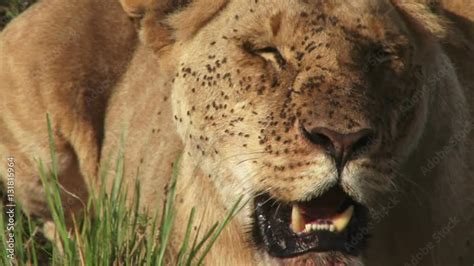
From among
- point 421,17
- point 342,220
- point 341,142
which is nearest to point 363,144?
point 341,142

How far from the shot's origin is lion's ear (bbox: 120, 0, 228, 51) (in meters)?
3.73

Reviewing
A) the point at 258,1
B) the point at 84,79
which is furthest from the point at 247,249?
the point at 84,79

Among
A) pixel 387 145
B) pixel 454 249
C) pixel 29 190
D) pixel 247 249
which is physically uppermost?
pixel 387 145

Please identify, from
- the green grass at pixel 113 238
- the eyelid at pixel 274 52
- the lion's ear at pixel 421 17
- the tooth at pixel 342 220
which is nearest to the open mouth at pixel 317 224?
the tooth at pixel 342 220

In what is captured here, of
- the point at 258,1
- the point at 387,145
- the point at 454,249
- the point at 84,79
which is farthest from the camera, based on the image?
the point at 84,79

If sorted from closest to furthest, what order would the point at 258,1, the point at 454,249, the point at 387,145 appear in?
the point at 387,145
the point at 258,1
the point at 454,249

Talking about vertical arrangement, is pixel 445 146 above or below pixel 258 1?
below

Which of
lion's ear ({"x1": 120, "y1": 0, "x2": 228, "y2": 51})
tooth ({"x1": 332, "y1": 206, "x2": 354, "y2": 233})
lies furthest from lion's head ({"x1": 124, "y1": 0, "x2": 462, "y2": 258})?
lion's ear ({"x1": 120, "y1": 0, "x2": 228, "y2": 51})

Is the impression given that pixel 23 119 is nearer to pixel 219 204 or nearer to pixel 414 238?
pixel 219 204

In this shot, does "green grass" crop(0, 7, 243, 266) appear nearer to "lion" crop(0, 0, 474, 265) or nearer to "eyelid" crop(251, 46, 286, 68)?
"lion" crop(0, 0, 474, 265)

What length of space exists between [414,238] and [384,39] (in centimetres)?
73

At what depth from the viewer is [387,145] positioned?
10.5 ft

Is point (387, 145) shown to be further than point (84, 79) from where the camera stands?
No

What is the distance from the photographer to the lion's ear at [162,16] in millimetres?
3730
